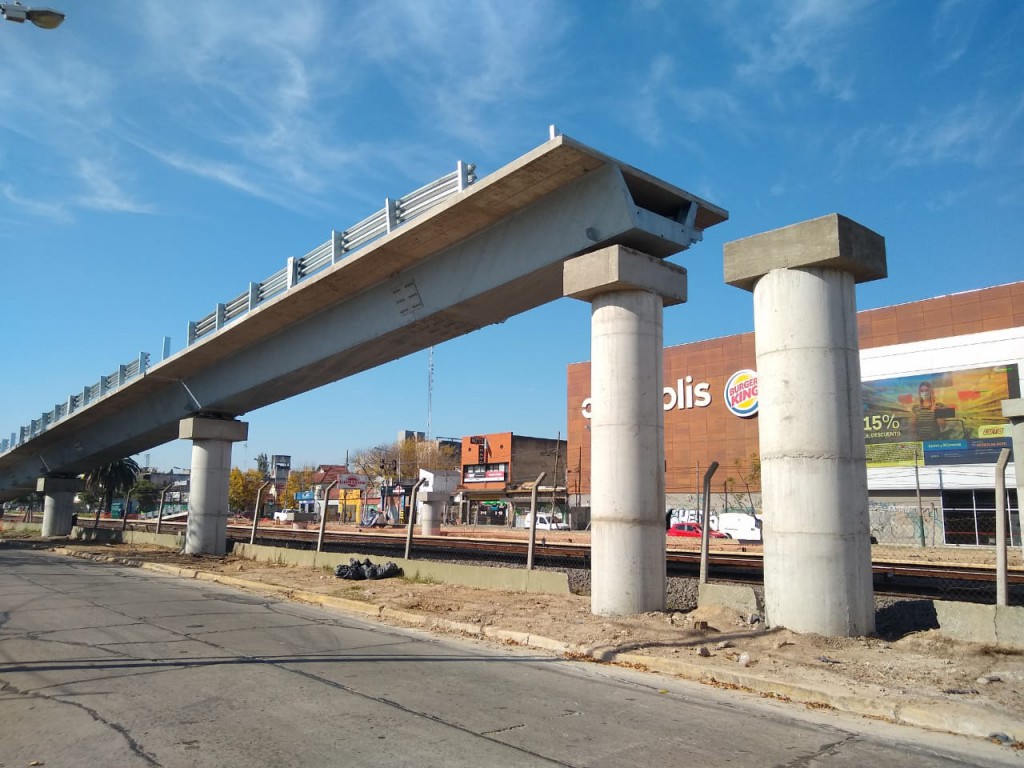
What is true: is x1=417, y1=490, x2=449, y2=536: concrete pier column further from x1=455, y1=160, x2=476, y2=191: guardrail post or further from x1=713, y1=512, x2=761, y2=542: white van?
x1=455, y1=160, x2=476, y2=191: guardrail post

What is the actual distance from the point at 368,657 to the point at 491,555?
47.8 ft


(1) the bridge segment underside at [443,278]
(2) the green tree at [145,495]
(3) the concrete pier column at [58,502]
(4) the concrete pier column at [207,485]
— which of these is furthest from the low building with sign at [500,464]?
(1) the bridge segment underside at [443,278]

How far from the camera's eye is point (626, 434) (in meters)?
11.5

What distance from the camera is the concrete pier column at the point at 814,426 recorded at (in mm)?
9445

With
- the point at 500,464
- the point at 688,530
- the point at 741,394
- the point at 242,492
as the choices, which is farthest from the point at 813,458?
the point at 242,492

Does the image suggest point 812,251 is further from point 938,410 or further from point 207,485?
point 938,410

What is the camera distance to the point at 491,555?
23312mm

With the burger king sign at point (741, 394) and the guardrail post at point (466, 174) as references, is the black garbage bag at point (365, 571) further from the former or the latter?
the burger king sign at point (741, 394)

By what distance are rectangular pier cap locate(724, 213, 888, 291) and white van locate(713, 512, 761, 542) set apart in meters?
34.6

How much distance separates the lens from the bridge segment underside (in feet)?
41.0

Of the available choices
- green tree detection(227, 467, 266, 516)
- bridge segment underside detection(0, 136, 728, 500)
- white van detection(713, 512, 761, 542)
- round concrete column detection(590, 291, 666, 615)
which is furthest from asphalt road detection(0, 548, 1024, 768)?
green tree detection(227, 467, 266, 516)

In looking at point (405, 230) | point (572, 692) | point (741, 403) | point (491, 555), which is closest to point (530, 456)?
point (741, 403)

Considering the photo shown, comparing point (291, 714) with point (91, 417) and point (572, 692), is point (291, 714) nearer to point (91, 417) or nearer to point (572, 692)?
point (572, 692)

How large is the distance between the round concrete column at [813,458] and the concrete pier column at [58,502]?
1766 inches
